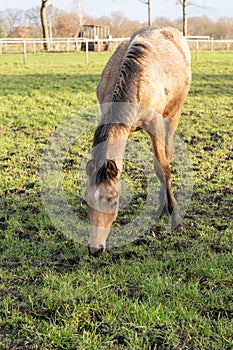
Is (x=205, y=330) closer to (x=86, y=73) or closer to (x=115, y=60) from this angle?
(x=115, y=60)

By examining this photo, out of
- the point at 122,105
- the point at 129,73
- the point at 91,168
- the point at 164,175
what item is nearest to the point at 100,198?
the point at 91,168

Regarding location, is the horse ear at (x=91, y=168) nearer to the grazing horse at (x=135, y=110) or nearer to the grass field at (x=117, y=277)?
the grazing horse at (x=135, y=110)

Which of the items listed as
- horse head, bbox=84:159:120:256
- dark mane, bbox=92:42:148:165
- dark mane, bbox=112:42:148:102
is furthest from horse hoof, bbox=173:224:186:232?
dark mane, bbox=112:42:148:102

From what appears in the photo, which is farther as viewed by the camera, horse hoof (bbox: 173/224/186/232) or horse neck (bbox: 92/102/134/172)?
horse hoof (bbox: 173/224/186/232)

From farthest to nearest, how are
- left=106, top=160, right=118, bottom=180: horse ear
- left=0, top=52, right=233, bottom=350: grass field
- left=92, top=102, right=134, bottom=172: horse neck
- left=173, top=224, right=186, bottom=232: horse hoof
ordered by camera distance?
1. left=173, top=224, right=186, bottom=232: horse hoof
2. left=92, top=102, right=134, bottom=172: horse neck
3. left=106, top=160, right=118, bottom=180: horse ear
4. left=0, top=52, right=233, bottom=350: grass field

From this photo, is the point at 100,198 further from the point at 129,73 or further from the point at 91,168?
the point at 129,73

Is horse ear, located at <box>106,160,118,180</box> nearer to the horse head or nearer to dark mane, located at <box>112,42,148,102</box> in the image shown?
the horse head

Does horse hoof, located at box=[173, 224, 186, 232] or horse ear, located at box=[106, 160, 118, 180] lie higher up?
horse ear, located at box=[106, 160, 118, 180]

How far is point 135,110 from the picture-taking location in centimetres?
395

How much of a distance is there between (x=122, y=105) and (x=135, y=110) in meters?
0.19

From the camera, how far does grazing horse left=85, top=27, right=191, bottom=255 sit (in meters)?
3.45

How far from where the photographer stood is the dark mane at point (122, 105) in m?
3.54

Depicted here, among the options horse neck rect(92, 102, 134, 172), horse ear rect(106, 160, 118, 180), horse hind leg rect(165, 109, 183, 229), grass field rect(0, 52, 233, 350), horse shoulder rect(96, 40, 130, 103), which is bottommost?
grass field rect(0, 52, 233, 350)

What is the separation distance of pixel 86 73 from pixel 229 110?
8.11 meters
